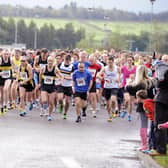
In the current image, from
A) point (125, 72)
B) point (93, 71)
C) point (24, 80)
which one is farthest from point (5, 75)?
point (125, 72)

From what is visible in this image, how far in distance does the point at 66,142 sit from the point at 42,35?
95295 mm

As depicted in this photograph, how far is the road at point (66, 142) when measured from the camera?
1283 centimetres

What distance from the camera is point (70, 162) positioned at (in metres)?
12.8

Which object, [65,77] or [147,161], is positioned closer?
[147,161]

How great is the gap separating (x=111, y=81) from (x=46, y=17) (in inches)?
3777

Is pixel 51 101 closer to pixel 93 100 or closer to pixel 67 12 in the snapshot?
pixel 93 100

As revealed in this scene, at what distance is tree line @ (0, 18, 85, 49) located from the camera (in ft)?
349

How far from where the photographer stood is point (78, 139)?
53.8ft

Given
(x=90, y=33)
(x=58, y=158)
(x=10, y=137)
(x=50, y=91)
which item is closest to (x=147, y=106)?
(x=58, y=158)

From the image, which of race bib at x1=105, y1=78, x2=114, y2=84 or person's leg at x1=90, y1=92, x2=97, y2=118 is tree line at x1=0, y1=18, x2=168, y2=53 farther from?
race bib at x1=105, y1=78, x2=114, y2=84

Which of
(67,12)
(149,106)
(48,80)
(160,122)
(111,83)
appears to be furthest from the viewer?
(67,12)

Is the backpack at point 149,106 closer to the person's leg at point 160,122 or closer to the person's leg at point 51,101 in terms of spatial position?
the person's leg at point 160,122

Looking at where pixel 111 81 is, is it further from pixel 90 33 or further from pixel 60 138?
pixel 90 33

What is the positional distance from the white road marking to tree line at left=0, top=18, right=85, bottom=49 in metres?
92.3
